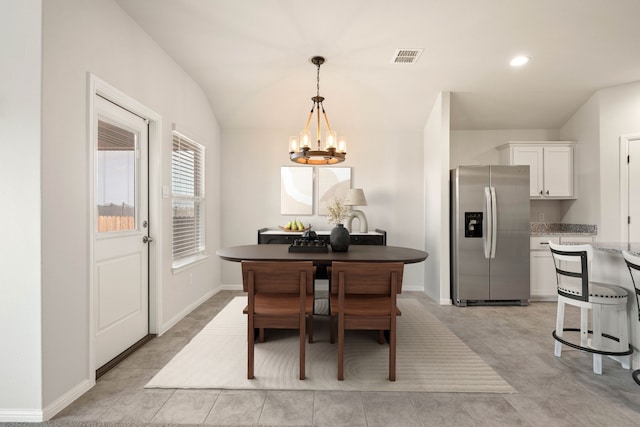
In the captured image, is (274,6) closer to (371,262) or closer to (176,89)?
(176,89)

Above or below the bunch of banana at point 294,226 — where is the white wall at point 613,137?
above

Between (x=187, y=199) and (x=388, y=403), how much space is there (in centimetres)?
306

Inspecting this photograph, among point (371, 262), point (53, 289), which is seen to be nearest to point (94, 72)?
point (53, 289)

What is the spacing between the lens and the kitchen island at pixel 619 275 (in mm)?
2467

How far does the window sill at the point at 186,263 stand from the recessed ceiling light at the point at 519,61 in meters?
4.38

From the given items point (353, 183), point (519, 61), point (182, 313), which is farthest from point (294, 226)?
point (519, 61)

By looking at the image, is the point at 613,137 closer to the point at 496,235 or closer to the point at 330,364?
the point at 496,235

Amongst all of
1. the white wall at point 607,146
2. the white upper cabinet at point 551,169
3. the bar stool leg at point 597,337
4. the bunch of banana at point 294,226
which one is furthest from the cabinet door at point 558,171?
the bunch of banana at point 294,226

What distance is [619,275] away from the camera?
2.66 meters

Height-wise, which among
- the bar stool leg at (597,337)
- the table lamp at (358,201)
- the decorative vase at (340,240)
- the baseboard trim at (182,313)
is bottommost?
the baseboard trim at (182,313)

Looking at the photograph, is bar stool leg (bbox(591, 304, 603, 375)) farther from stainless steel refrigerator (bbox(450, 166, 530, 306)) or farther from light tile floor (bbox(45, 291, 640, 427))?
stainless steel refrigerator (bbox(450, 166, 530, 306))

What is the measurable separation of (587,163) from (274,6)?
15.2ft

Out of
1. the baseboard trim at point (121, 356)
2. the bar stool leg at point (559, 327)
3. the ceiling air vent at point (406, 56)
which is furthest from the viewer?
the ceiling air vent at point (406, 56)

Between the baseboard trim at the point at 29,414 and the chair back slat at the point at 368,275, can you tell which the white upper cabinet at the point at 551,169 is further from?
the baseboard trim at the point at 29,414
